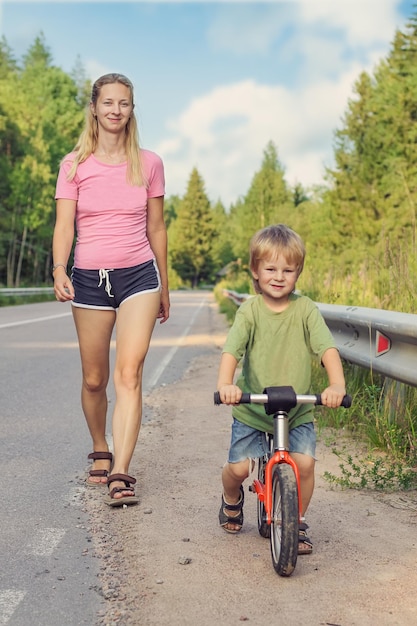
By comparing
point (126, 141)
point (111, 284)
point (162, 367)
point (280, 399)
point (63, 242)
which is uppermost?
point (126, 141)

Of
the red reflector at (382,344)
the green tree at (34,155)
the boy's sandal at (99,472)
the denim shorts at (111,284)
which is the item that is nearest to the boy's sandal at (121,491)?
the boy's sandal at (99,472)

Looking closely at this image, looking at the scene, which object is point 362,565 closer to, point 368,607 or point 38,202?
point 368,607

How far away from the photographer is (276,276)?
3.87m

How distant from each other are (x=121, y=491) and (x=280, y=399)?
1497 mm

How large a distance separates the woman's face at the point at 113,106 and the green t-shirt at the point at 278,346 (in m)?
1.56

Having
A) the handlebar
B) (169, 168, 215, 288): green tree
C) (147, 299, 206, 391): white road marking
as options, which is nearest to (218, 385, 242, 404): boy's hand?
the handlebar

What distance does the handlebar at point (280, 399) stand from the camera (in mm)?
3496

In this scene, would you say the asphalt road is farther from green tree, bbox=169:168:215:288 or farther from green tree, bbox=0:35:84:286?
green tree, bbox=169:168:215:288

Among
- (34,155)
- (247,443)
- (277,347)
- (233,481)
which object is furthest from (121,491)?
(34,155)

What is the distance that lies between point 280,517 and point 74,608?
0.91 meters

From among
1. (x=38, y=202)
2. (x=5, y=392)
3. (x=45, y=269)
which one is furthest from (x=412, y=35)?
(x=5, y=392)

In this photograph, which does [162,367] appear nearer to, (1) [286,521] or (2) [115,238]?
(2) [115,238]

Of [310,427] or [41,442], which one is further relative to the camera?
[41,442]

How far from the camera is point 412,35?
47.4m
